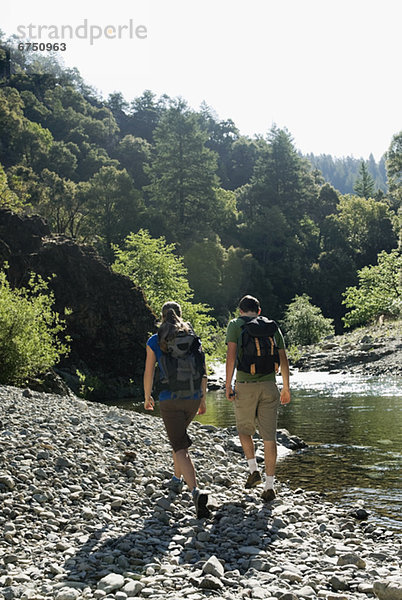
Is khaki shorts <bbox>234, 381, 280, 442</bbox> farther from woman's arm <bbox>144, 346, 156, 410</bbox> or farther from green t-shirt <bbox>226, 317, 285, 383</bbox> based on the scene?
woman's arm <bbox>144, 346, 156, 410</bbox>

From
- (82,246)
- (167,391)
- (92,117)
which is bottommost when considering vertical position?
(167,391)

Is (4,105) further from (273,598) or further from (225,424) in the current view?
(273,598)

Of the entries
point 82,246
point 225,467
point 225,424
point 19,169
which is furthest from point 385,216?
point 225,467

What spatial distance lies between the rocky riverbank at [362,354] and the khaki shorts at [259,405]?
2198 cm

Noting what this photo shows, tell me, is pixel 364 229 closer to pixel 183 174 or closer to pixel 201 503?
pixel 183 174

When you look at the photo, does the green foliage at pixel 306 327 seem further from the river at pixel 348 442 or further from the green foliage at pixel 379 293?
the river at pixel 348 442

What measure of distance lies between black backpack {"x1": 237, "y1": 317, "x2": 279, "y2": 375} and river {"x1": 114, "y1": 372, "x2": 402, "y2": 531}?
2.44 metres

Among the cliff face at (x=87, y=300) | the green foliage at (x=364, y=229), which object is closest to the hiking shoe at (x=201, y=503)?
the cliff face at (x=87, y=300)

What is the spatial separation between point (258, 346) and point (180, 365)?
112cm

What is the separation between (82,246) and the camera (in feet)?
95.3

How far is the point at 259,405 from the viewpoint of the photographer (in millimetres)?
7742

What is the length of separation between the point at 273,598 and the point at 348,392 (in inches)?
756

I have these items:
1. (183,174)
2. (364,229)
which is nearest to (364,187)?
(364,229)

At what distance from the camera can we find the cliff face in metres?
26.5
